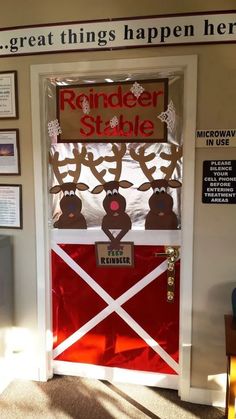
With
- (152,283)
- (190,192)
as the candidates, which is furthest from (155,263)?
(190,192)

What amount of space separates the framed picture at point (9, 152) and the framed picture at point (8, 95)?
11cm

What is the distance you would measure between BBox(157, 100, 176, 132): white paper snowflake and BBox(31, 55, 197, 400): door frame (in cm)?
8

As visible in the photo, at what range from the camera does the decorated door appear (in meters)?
2.23

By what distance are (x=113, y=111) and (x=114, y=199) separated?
0.56 metres

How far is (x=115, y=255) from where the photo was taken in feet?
7.77

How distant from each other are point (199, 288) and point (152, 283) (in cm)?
31

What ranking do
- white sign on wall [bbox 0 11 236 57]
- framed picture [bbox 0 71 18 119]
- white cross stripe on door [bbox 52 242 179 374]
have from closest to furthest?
white sign on wall [bbox 0 11 236 57] < framed picture [bbox 0 71 18 119] < white cross stripe on door [bbox 52 242 179 374]

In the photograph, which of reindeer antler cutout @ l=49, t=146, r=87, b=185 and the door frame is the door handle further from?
reindeer antler cutout @ l=49, t=146, r=87, b=185

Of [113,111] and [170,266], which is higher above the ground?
[113,111]

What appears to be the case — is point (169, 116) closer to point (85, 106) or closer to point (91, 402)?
point (85, 106)

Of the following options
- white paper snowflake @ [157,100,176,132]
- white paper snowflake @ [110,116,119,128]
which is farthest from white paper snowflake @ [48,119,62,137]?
white paper snowflake @ [157,100,176,132]

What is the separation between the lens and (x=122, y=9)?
6.86 feet

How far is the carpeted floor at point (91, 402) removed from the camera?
7.13 feet

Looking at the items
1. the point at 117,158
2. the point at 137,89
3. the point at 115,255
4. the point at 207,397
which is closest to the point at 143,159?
the point at 117,158
